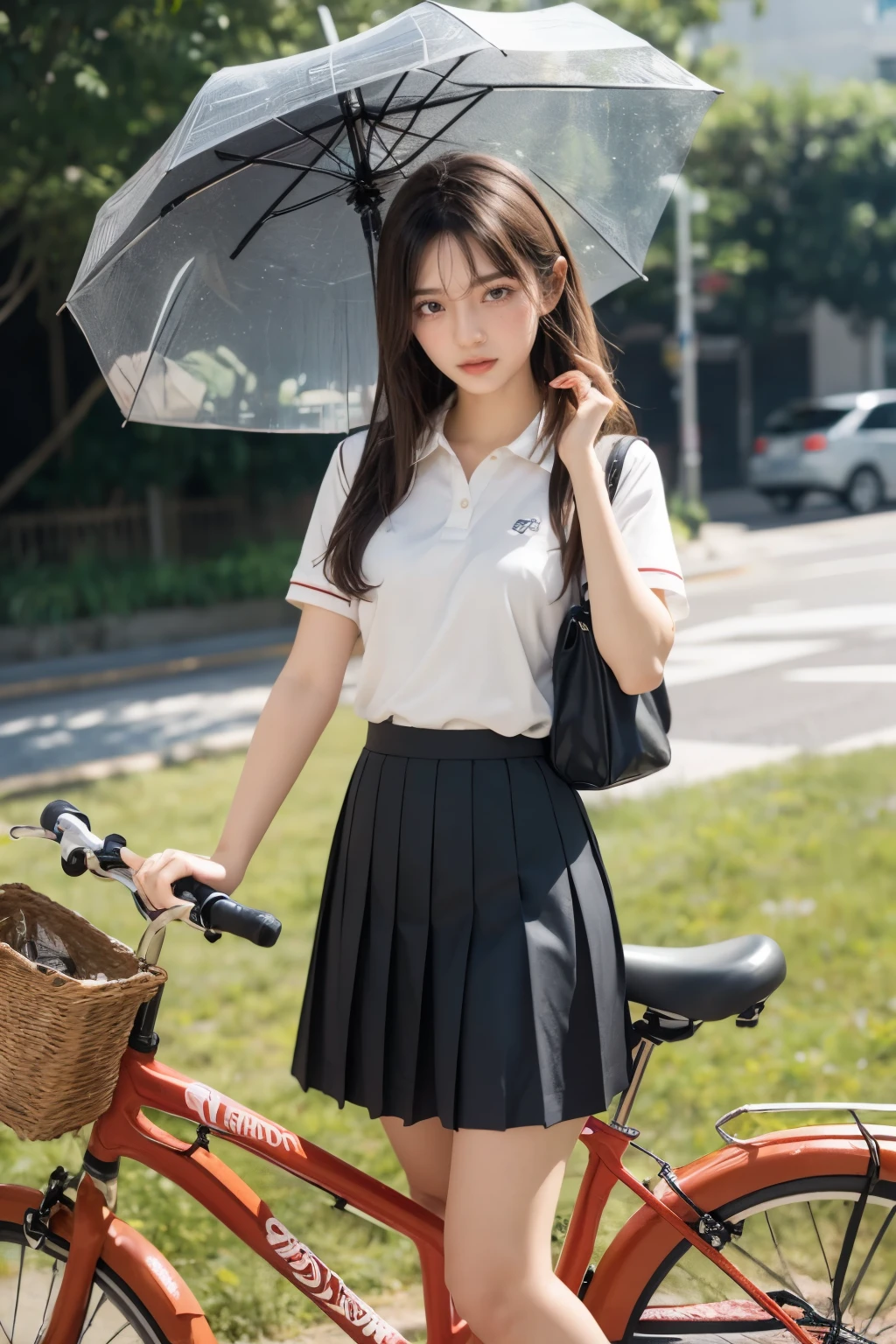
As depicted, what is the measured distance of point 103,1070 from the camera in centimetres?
181

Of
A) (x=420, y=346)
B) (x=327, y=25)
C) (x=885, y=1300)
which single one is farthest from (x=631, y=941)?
(x=327, y=25)

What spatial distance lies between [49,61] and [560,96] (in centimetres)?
588

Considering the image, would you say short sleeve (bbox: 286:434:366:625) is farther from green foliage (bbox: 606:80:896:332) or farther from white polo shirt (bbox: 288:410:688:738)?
green foliage (bbox: 606:80:896:332)

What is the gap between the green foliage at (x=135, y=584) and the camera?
13.4 m

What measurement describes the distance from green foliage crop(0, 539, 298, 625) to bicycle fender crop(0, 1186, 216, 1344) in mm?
11862

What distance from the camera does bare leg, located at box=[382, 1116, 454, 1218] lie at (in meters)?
2.04

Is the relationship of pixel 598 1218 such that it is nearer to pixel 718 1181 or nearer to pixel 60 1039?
pixel 718 1181

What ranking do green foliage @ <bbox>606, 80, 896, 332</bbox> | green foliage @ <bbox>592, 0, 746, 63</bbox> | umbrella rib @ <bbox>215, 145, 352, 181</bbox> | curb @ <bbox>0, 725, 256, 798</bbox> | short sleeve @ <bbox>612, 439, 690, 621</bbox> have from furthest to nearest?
green foliage @ <bbox>606, 80, 896, 332</bbox> < green foliage @ <bbox>592, 0, 746, 63</bbox> < curb @ <bbox>0, 725, 256, 798</bbox> < umbrella rib @ <bbox>215, 145, 352, 181</bbox> < short sleeve @ <bbox>612, 439, 690, 621</bbox>

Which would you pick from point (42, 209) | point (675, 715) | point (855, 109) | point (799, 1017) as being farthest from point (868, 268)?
point (799, 1017)

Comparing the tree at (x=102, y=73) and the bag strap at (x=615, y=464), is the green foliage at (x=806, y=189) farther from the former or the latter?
the bag strap at (x=615, y=464)

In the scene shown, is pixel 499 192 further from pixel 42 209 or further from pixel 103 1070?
pixel 42 209

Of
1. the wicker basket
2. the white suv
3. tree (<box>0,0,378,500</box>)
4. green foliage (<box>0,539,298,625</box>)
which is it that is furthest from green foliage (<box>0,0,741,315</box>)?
the white suv

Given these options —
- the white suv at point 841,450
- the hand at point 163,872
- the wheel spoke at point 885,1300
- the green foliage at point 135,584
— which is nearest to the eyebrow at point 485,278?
the hand at point 163,872

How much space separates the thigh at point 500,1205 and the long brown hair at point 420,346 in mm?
723
